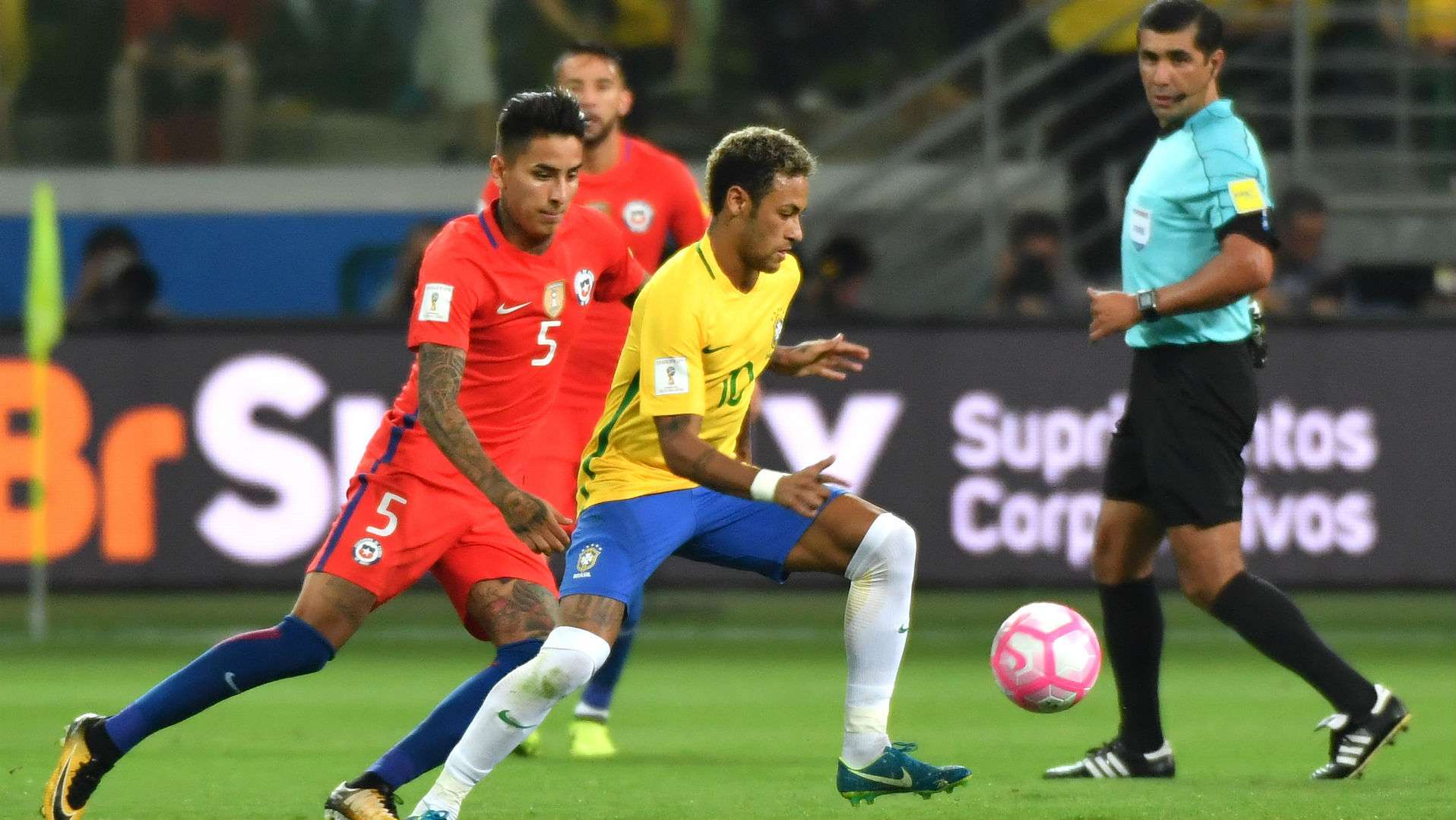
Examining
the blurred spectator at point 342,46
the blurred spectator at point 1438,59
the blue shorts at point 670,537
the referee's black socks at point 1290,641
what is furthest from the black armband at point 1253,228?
the blurred spectator at point 342,46

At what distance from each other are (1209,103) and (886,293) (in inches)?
331

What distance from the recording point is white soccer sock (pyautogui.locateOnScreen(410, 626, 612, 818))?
592 centimetres

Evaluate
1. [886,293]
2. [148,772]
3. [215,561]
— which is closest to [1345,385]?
[886,293]

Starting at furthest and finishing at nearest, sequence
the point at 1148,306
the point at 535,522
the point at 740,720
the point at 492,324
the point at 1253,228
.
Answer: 1. the point at 740,720
2. the point at 1253,228
3. the point at 1148,306
4. the point at 492,324
5. the point at 535,522

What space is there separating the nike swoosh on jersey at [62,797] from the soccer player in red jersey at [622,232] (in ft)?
6.95

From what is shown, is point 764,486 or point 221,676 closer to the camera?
point 764,486

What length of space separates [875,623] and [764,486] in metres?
0.64

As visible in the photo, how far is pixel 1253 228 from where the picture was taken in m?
7.01

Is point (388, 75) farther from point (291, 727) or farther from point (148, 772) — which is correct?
point (148, 772)

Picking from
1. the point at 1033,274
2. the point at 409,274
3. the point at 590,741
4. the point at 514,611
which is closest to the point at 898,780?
the point at 514,611

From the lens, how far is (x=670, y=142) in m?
16.2

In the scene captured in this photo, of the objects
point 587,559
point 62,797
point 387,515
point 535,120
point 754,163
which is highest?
point 535,120

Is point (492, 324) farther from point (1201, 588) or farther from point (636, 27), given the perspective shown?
point (636, 27)

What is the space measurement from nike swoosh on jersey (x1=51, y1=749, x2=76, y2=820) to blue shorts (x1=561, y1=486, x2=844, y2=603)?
1363 mm
